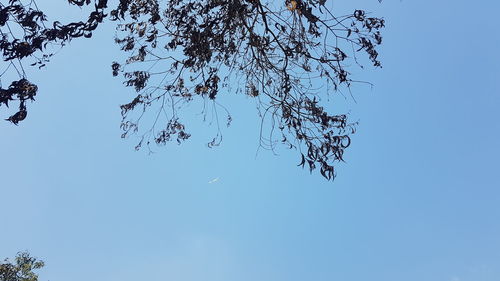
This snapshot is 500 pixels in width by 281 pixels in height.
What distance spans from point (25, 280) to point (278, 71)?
16.2 metres

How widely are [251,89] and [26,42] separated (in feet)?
8.49

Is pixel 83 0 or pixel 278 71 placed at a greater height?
pixel 278 71

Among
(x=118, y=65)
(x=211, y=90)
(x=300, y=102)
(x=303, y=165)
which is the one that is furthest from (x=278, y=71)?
(x=118, y=65)

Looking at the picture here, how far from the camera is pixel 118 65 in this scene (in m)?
5.36

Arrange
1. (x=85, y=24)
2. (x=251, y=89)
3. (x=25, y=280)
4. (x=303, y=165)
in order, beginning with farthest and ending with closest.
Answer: (x=25, y=280)
(x=251, y=89)
(x=303, y=165)
(x=85, y=24)

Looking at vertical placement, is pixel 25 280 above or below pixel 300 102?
above

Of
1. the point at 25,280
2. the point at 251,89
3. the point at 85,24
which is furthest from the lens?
the point at 25,280

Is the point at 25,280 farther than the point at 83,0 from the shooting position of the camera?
Yes

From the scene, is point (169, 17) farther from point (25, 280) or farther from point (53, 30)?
point (25, 280)

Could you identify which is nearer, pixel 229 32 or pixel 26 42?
pixel 26 42

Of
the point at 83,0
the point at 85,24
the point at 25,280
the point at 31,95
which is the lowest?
the point at 31,95

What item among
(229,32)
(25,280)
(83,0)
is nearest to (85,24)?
(83,0)

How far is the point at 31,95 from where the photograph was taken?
10.8 feet

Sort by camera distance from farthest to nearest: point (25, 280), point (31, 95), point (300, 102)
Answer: point (25, 280)
point (300, 102)
point (31, 95)
